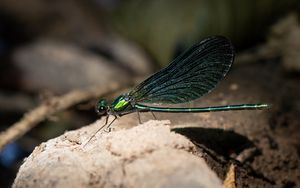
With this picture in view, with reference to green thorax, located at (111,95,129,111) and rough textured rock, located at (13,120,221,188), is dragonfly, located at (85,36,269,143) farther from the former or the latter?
rough textured rock, located at (13,120,221,188)

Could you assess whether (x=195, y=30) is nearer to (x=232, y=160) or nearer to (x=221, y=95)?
(x=221, y=95)

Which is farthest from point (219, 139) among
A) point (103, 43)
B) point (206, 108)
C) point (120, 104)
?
point (103, 43)

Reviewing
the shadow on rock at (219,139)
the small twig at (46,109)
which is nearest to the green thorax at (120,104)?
the shadow on rock at (219,139)

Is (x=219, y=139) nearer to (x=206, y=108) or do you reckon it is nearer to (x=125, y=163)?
(x=206, y=108)

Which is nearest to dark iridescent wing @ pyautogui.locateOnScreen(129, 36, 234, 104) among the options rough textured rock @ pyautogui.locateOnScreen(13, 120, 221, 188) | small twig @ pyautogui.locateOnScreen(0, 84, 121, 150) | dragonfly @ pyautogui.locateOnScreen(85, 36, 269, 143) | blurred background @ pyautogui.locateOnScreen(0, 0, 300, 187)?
dragonfly @ pyautogui.locateOnScreen(85, 36, 269, 143)

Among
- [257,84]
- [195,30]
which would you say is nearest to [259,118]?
[257,84]

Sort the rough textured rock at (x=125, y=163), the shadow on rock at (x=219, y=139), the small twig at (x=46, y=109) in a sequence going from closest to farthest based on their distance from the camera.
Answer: the rough textured rock at (x=125, y=163) → the shadow on rock at (x=219, y=139) → the small twig at (x=46, y=109)

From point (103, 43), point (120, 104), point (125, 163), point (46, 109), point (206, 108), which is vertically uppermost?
point (103, 43)

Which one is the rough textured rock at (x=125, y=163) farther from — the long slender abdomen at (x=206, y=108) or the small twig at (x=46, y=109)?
the small twig at (x=46, y=109)

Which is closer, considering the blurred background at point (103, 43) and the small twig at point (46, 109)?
the small twig at point (46, 109)
